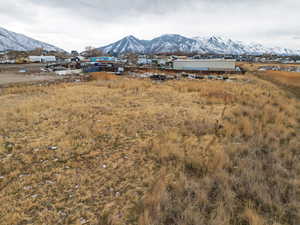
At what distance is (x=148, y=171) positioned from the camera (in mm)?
3459

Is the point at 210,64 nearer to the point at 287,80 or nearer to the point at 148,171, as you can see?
the point at 287,80

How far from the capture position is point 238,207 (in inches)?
102

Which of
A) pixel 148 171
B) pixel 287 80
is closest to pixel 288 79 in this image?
pixel 287 80

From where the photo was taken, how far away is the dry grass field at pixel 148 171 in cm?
243

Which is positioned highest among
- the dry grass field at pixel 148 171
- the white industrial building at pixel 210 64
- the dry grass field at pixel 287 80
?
the white industrial building at pixel 210 64

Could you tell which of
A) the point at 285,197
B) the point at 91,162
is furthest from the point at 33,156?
the point at 285,197

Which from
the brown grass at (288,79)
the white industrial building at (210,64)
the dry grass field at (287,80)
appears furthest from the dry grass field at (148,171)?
the white industrial building at (210,64)

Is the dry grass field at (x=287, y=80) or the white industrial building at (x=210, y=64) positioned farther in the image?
the white industrial building at (x=210, y=64)

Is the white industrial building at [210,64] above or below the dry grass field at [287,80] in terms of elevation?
above

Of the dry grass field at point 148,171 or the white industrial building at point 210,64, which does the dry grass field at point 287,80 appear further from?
the dry grass field at point 148,171

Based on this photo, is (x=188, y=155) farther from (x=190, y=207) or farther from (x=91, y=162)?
(x=91, y=162)

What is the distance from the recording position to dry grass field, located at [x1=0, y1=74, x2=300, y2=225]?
243cm

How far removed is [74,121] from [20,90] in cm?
1065

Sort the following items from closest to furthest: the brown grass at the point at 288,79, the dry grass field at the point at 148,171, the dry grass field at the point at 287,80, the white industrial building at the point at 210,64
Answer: the dry grass field at the point at 148,171, the dry grass field at the point at 287,80, the brown grass at the point at 288,79, the white industrial building at the point at 210,64
